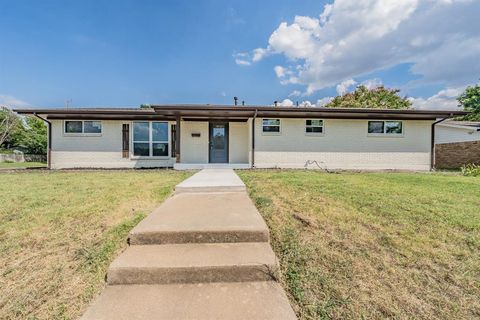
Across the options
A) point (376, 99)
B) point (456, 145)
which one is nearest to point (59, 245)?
point (456, 145)

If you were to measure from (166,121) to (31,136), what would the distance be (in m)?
25.0

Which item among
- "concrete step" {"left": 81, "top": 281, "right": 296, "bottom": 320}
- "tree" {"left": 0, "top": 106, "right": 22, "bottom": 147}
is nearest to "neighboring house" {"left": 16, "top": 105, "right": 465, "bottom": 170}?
→ "concrete step" {"left": 81, "top": 281, "right": 296, "bottom": 320}

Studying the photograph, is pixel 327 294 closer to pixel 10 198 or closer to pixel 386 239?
pixel 386 239

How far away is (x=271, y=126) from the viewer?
36.3 feet

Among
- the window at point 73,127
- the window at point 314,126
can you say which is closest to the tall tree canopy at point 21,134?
the window at point 73,127

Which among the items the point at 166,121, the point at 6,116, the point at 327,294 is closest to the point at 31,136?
the point at 6,116

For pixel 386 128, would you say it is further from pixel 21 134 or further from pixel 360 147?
pixel 21 134

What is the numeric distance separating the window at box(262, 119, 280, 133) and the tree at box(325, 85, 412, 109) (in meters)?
18.6

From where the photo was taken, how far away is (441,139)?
15070 millimetres

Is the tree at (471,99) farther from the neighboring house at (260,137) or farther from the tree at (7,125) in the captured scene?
the tree at (7,125)

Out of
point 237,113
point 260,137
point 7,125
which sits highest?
point 7,125

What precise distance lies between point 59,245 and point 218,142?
9581 millimetres

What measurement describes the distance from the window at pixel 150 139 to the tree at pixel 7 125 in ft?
88.1

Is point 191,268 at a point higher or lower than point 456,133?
lower
